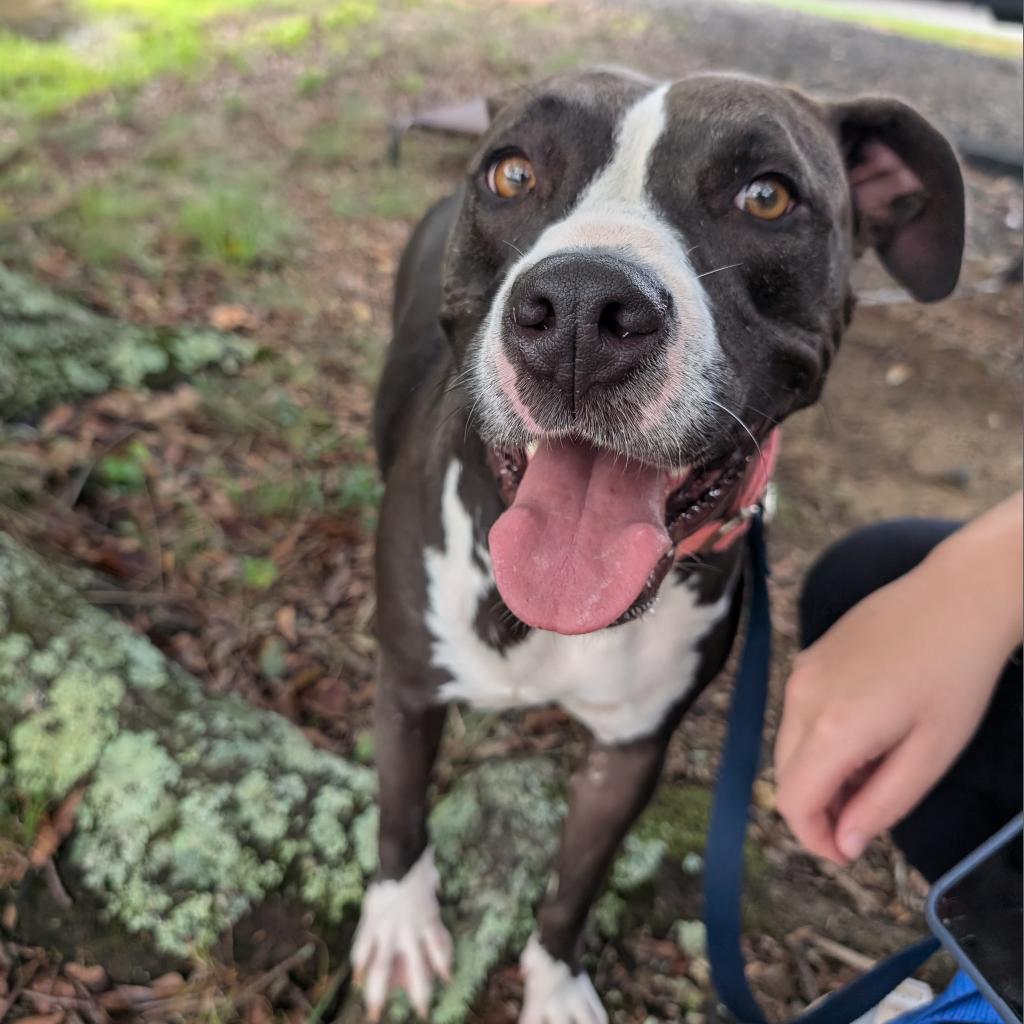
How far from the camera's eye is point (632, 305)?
4.35 feet

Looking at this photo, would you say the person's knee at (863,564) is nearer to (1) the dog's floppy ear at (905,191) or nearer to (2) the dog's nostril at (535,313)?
(1) the dog's floppy ear at (905,191)

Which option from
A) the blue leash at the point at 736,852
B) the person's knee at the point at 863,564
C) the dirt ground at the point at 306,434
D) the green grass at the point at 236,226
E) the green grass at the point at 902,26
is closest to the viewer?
the blue leash at the point at 736,852

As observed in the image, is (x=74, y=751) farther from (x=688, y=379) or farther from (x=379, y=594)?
(x=688, y=379)

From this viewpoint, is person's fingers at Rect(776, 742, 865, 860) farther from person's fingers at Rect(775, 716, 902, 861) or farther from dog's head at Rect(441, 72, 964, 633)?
dog's head at Rect(441, 72, 964, 633)

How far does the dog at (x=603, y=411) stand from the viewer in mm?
1430

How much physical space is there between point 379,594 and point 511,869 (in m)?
0.73

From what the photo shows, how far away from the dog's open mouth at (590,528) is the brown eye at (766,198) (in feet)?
1.34

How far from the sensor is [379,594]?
2.12 metres

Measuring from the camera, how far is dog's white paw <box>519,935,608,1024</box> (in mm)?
2010

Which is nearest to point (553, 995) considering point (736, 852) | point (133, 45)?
point (736, 852)

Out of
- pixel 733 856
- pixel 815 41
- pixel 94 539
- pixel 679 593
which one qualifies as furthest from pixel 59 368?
pixel 815 41

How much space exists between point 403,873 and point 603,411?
1.22 metres

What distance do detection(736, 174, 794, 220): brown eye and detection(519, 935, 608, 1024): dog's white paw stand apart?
5.12 ft

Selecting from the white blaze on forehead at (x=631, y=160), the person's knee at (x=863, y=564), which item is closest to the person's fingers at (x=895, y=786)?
the person's knee at (x=863, y=564)
